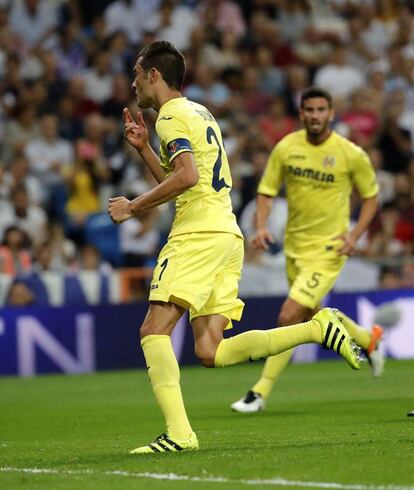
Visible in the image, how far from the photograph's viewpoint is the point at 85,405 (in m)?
12.1

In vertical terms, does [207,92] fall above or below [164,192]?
above

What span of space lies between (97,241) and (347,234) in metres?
6.97

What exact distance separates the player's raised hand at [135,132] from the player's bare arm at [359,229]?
151 inches

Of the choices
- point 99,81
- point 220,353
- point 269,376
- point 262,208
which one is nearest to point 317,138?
point 262,208

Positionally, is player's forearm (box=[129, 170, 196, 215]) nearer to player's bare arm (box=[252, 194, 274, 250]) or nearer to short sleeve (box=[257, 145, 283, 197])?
player's bare arm (box=[252, 194, 274, 250])

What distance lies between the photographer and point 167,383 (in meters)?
7.55

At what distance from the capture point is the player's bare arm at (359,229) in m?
11.5

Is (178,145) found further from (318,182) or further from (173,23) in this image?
(173,23)

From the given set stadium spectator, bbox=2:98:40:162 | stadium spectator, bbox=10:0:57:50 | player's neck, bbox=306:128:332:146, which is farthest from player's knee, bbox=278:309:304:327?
stadium spectator, bbox=10:0:57:50

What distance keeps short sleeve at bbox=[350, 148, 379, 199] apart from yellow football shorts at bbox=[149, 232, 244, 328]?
12.4 ft

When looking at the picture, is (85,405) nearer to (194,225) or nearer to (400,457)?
(194,225)

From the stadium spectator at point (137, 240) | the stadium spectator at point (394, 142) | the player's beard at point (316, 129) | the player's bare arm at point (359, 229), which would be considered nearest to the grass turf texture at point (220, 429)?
the player's bare arm at point (359, 229)

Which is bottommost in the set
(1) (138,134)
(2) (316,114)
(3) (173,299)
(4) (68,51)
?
(3) (173,299)

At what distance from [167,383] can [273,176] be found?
14.5ft
